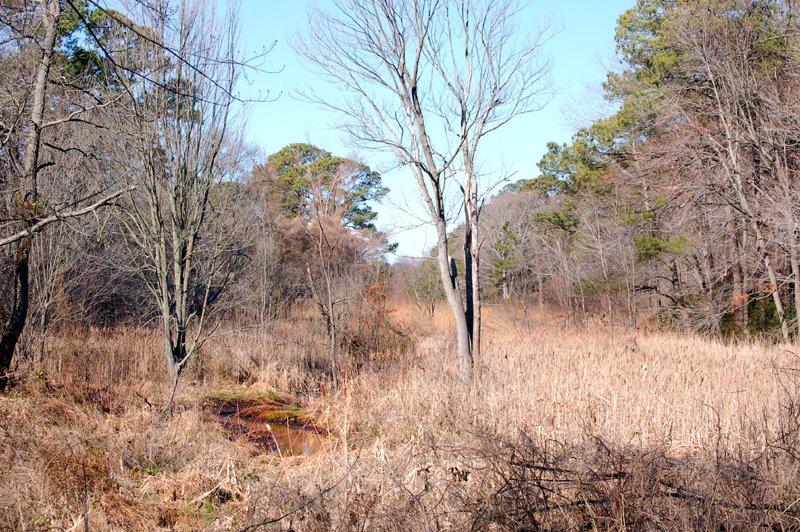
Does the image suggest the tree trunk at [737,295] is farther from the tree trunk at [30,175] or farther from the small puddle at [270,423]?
the tree trunk at [30,175]

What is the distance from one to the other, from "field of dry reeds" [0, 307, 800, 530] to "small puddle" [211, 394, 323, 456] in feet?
0.97

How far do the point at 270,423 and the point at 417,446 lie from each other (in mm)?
4940

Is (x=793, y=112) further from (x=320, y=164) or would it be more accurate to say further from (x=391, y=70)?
(x=320, y=164)

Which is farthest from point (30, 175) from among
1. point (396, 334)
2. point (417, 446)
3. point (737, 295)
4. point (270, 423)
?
point (737, 295)

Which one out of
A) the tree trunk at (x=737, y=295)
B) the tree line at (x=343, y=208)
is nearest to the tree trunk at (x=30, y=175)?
the tree line at (x=343, y=208)

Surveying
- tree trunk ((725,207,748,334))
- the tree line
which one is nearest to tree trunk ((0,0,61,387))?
the tree line

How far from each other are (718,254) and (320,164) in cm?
2152

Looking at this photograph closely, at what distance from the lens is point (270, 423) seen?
9844 mm

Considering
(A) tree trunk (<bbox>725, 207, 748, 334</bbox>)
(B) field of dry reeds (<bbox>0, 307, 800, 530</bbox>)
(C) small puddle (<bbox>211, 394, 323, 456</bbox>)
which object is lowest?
(C) small puddle (<bbox>211, 394, 323, 456</bbox>)

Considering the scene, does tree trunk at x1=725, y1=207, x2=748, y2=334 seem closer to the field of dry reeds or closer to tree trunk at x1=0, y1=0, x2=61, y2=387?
the field of dry reeds

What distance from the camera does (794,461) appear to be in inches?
169

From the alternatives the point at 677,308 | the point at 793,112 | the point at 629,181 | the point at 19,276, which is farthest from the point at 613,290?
the point at 19,276

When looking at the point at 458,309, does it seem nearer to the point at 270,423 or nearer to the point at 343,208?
the point at 270,423

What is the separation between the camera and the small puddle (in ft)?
26.3
